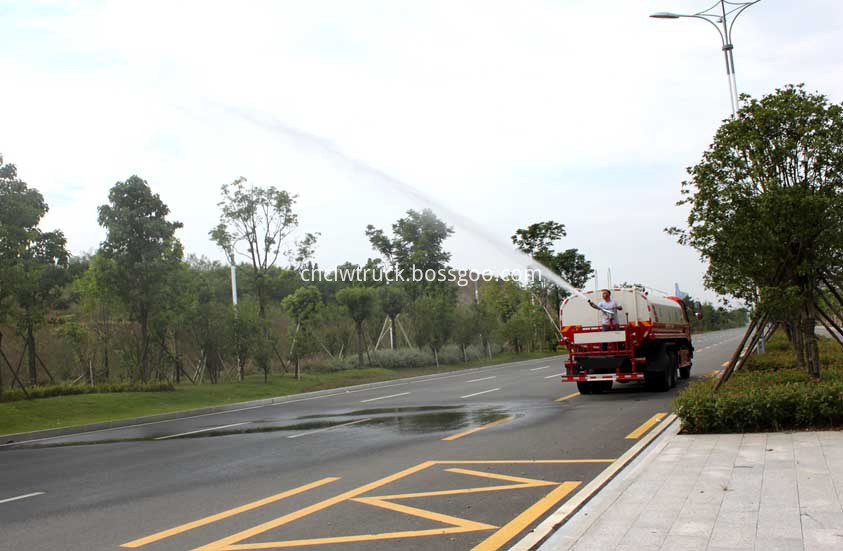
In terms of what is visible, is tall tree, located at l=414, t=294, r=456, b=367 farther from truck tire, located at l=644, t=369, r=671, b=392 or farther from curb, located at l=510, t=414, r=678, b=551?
curb, located at l=510, t=414, r=678, b=551

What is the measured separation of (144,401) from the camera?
23.0 m

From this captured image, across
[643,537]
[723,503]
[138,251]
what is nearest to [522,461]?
[723,503]

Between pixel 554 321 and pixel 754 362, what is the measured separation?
34.7 m

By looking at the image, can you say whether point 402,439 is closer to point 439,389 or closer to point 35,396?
point 439,389

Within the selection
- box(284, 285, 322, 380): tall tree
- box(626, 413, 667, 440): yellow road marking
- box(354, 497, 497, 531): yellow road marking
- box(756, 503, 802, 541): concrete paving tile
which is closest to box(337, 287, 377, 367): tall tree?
box(284, 285, 322, 380): tall tree

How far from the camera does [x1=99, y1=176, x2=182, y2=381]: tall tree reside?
1038 inches

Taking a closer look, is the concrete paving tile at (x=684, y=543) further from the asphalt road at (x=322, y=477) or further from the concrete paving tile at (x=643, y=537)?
the asphalt road at (x=322, y=477)

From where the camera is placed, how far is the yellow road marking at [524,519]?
18.3ft

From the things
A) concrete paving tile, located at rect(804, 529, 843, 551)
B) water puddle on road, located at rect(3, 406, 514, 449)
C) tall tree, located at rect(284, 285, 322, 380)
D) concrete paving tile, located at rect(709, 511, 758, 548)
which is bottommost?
water puddle on road, located at rect(3, 406, 514, 449)

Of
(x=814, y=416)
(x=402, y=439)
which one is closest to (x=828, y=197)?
(x=814, y=416)

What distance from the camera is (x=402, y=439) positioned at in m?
12.0

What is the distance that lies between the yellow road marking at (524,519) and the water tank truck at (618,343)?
10274 millimetres

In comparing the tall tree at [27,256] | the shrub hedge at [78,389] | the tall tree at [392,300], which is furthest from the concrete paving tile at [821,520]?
the tall tree at [392,300]

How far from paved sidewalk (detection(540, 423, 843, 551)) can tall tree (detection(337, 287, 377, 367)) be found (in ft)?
93.8
